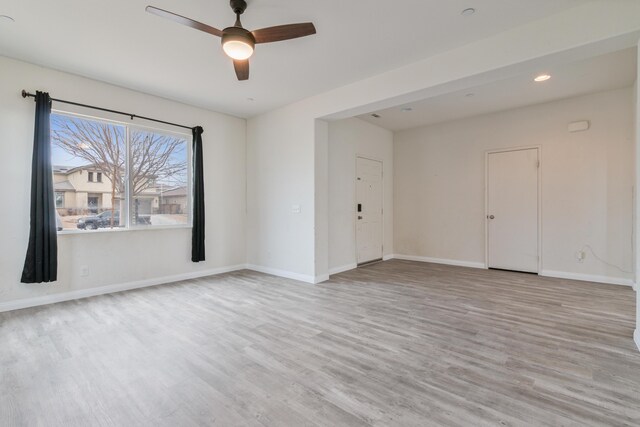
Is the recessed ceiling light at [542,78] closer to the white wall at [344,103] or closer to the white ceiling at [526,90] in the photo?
the white ceiling at [526,90]

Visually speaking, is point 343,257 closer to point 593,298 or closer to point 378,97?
point 378,97

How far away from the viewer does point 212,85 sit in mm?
4133

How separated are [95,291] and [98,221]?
97cm

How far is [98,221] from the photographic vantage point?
4082 mm

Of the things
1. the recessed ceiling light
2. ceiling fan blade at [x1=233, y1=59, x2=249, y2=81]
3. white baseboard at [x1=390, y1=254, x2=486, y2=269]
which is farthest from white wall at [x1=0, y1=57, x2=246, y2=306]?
the recessed ceiling light

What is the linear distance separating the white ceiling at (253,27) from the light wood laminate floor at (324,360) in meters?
2.94

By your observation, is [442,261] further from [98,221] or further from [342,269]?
[98,221]

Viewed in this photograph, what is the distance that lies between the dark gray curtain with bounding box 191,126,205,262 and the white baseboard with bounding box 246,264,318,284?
1088 millimetres

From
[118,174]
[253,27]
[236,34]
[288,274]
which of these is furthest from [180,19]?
[288,274]

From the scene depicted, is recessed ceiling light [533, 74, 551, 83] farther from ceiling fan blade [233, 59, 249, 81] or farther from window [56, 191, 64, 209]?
window [56, 191, 64, 209]

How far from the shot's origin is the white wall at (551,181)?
14.5 feet

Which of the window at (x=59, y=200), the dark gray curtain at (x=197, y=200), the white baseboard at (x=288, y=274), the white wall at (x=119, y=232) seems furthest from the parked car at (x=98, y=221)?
the white baseboard at (x=288, y=274)

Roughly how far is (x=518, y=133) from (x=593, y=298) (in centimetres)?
295

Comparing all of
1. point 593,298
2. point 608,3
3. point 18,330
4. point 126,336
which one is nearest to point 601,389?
point 593,298
